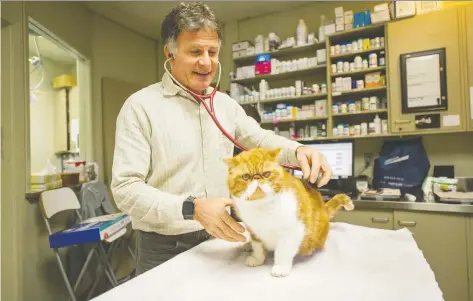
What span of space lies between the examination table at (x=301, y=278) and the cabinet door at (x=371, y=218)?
4.05 ft

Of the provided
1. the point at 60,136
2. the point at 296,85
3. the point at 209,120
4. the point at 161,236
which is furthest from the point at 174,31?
the point at 60,136

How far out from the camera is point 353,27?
2389 millimetres

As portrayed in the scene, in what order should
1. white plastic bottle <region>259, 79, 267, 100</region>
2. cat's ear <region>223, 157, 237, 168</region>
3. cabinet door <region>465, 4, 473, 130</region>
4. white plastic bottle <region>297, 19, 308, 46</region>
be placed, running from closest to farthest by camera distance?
cat's ear <region>223, 157, 237, 168</region> < cabinet door <region>465, 4, 473, 130</region> < white plastic bottle <region>297, 19, 308, 46</region> < white plastic bottle <region>259, 79, 267, 100</region>

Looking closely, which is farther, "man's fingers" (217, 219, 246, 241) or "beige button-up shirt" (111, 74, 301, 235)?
"beige button-up shirt" (111, 74, 301, 235)

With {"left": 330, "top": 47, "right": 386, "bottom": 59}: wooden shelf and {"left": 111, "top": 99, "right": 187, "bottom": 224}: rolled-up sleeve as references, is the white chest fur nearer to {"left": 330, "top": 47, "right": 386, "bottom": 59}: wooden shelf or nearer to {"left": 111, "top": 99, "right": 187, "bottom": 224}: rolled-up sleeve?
{"left": 111, "top": 99, "right": 187, "bottom": 224}: rolled-up sleeve

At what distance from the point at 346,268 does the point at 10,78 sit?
2.27 m

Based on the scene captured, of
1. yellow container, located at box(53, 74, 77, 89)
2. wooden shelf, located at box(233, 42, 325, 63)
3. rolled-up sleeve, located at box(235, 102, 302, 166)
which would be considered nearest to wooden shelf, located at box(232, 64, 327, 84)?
wooden shelf, located at box(233, 42, 325, 63)

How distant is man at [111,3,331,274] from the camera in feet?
2.43

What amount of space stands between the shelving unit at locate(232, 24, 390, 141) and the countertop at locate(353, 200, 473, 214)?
0.60m

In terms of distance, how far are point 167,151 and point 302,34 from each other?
2.29m

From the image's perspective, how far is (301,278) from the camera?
64 centimetres

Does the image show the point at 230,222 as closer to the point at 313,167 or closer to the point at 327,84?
the point at 313,167

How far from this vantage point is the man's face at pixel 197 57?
81 cm

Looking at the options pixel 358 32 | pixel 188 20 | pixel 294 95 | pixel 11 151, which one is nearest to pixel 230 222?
pixel 188 20
